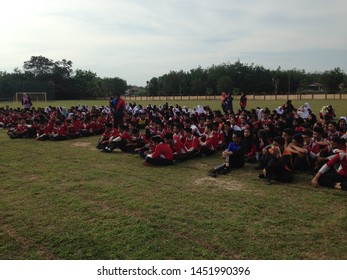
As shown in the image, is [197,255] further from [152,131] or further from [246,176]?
[152,131]

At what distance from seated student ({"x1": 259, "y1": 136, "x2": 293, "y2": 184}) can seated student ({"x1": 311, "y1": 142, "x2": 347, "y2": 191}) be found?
1.78 ft

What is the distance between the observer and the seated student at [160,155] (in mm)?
8164

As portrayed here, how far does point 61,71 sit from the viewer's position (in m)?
80.8

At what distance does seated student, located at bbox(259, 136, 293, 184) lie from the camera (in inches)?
253

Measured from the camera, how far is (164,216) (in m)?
4.87

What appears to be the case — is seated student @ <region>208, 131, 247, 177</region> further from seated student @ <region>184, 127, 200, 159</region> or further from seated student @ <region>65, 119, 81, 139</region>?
seated student @ <region>65, 119, 81, 139</region>

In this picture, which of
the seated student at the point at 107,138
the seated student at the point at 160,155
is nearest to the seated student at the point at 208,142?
the seated student at the point at 160,155

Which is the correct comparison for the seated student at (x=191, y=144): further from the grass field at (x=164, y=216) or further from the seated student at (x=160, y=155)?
the grass field at (x=164, y=216)

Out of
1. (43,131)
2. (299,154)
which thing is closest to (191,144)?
(299,154)

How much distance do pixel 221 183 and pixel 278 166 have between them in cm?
120

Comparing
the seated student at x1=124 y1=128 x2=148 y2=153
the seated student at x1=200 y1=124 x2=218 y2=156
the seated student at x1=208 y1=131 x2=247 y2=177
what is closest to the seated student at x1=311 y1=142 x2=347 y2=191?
the seated student at x1=208 y1=131 x2=247 y2=177

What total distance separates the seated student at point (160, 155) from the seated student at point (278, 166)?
263 centimetres
